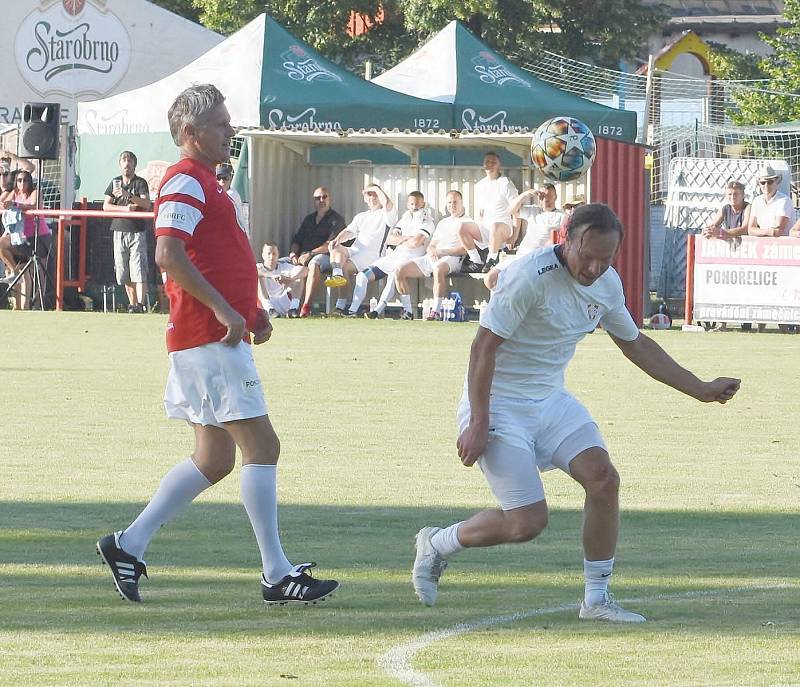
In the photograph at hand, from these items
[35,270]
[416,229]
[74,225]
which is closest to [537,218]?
[416,229]

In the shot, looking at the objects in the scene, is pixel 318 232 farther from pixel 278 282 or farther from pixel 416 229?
pixel 416 229

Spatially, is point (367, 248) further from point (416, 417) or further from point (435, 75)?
point (416, 417)

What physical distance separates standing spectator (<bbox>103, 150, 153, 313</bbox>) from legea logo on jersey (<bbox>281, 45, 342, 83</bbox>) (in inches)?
128

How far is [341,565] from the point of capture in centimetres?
762

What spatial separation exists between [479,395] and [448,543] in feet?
2.10

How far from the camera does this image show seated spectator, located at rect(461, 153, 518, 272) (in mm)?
24641

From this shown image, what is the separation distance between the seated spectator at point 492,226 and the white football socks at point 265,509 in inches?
708

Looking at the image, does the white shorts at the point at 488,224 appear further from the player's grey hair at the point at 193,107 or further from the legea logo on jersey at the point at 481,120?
the player's grey hair at the point at 193,107

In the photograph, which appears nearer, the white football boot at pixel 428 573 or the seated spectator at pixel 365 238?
the white football boot at pixel 428 573

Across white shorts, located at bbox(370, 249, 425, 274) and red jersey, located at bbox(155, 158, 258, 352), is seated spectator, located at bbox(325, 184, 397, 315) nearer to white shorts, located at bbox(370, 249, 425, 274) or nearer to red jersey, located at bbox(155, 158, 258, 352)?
white shorts, located at bbox(370, 249, 425, 274)

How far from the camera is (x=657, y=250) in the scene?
105 feet

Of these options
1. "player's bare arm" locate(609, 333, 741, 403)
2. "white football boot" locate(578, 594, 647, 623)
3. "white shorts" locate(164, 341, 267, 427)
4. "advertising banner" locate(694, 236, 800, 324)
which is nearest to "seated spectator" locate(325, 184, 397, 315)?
"advertising banner" locate(694, 236, 800, 324)

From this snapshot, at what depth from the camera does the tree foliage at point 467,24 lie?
46.0 meters

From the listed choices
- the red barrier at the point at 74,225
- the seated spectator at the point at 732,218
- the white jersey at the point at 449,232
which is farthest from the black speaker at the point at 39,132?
the seated spectator at the point at 732,218
